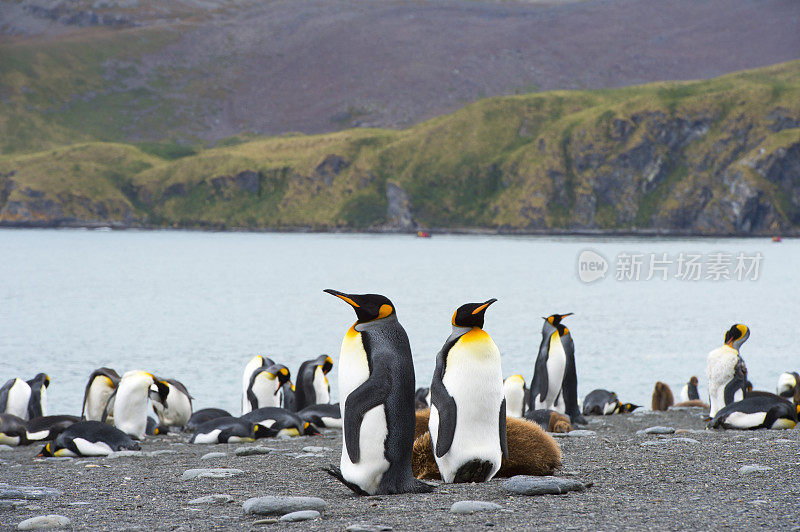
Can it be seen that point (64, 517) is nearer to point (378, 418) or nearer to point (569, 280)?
point (378, 418)

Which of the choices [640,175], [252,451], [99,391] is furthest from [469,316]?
[640,175]

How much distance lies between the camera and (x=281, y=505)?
5.25 meters

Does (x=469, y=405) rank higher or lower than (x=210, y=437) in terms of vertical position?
higher

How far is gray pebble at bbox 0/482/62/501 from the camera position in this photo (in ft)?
19.5

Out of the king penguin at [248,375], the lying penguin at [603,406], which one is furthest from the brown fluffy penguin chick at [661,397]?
the king penguin at [248,375]

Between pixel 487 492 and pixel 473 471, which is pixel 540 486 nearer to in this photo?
pixel 487 492

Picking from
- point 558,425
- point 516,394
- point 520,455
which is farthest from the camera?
point 516,394

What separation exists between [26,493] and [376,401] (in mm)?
2613

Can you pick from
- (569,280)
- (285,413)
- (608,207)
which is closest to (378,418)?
(285,413)

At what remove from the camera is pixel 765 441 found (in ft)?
25.9

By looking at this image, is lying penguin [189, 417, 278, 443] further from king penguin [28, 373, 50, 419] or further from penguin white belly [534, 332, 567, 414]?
penguin white belly [534, 332, 567, 414]

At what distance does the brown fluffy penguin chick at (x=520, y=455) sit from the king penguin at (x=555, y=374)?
205 inches

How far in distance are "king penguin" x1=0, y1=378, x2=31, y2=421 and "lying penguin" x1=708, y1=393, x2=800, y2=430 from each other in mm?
9385

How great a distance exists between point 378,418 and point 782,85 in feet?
638
